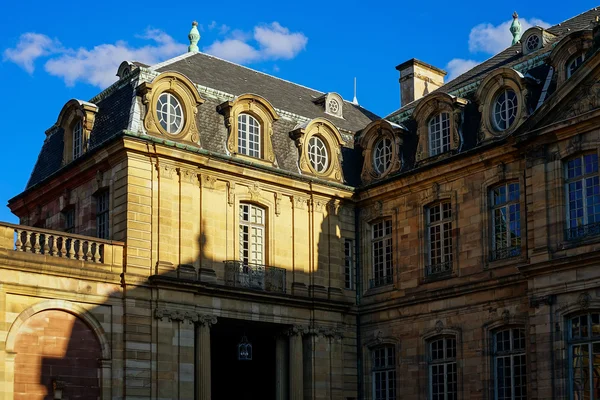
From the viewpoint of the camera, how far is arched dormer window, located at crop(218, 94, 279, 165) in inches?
1088

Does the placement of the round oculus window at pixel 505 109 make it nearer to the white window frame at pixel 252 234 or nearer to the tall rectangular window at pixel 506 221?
the tall rectangular window at pixel 506 221

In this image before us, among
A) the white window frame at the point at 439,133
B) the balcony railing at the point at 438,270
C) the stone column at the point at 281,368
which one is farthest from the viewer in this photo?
the white window frame at the point at 439,133

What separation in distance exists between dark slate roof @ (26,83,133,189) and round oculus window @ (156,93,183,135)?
0.82 meters

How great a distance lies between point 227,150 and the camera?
89.9ft

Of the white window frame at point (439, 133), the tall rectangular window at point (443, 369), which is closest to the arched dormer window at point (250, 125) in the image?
the white window frame at point (439, 133)

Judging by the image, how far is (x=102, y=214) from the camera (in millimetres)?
26484

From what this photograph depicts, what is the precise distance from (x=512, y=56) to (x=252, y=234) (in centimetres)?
972

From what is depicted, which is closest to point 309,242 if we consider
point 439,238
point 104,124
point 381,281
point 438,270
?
point 381,281

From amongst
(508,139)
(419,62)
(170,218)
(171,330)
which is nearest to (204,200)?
(170,218)

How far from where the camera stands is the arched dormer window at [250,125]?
27625mm

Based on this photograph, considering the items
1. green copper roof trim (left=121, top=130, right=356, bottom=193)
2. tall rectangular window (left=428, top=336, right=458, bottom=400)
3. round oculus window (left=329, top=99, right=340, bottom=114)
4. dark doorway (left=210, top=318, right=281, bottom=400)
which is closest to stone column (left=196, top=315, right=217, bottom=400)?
dark doorway (left=210, top=318, right=281, bottom=400)

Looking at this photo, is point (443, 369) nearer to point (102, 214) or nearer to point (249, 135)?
point (249, 135)

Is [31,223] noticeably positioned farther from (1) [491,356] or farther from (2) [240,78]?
(1) [491,356]

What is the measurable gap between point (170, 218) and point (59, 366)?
15.5 feet
